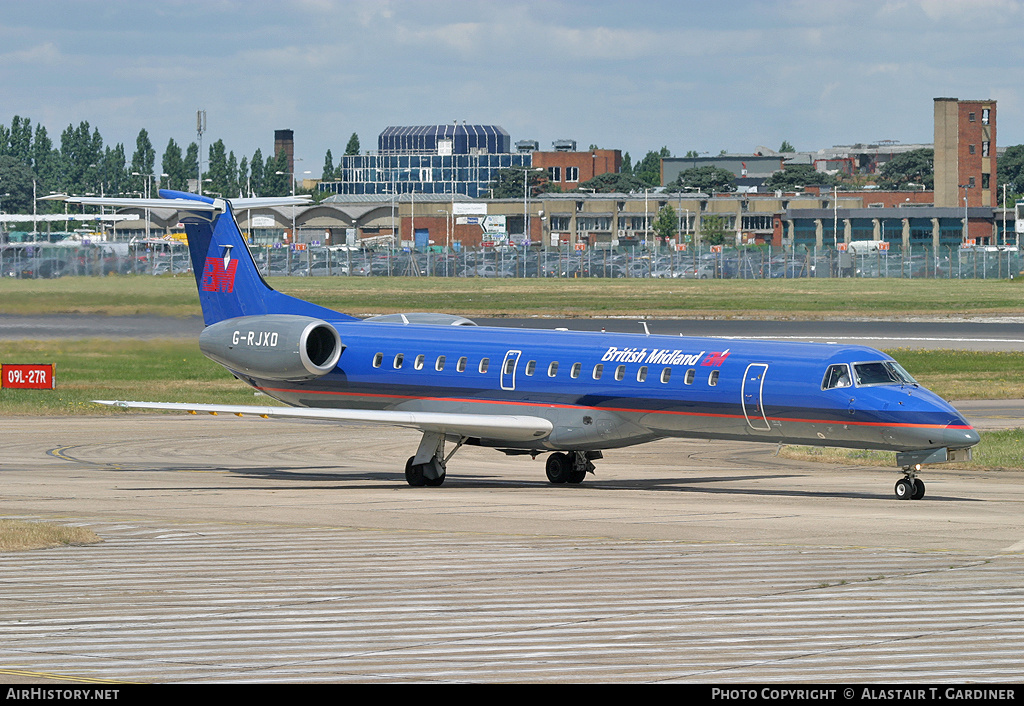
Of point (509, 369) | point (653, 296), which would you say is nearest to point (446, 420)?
point (509, 369)

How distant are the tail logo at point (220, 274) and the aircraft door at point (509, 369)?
8.05 m

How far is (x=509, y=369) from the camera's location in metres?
31.7

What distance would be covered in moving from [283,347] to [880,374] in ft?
43.2

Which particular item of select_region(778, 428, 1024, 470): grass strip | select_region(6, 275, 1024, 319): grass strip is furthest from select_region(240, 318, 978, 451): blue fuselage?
select_region(6, 275, 1024, 319): grass strip

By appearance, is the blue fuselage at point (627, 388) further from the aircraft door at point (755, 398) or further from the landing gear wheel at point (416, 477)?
the landing gear wheel at point (416, 477)

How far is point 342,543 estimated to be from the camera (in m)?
21.8

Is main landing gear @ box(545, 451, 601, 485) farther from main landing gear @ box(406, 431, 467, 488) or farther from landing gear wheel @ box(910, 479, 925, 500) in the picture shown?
landing gear wheel @ box(910, 479, 925, 500)

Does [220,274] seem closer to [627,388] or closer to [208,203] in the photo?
[208,203]

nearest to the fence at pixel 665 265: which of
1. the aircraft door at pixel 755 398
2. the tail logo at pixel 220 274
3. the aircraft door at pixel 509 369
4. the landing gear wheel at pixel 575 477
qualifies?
the tail logo at pixel 220 274

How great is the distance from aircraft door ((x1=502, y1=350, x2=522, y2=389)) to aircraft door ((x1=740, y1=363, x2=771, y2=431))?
5.30m

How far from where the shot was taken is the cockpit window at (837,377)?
27875mm

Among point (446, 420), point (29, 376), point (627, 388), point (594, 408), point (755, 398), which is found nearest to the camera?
point (755, 398)

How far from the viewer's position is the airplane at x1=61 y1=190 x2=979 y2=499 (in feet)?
91.4

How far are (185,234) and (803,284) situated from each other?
97.4 metres
